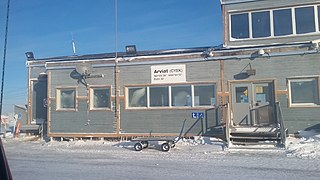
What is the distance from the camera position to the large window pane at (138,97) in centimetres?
1681

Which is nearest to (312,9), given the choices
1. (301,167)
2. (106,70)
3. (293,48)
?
(293,48)

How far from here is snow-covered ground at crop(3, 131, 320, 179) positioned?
8555mm

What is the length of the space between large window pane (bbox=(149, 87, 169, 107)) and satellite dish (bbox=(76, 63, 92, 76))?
10.9 feet

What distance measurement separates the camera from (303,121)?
14.7m

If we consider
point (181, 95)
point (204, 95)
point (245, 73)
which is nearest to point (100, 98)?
point (181, 95)

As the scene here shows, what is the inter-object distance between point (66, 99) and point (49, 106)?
99 centimetres

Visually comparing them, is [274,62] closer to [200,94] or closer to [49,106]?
[200,94]

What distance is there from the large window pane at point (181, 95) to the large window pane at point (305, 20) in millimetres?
5722

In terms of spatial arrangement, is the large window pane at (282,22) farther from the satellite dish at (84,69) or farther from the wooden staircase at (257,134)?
the satellite dish at (84,69)

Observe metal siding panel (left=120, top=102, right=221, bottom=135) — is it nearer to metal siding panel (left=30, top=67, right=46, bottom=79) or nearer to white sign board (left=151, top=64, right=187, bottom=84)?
white sign board (left=151, top=64, right=187, bottom=84)

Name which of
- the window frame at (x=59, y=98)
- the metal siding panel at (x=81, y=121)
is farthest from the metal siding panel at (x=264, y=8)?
the window frame at (x=59, y=98)

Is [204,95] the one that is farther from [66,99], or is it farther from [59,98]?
[59,98]

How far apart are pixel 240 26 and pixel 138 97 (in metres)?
5.99

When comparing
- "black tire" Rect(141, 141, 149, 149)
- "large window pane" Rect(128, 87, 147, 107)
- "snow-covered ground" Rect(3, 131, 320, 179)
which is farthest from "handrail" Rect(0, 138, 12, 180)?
"large window pane" Rect(128, 87, 147, 107)
